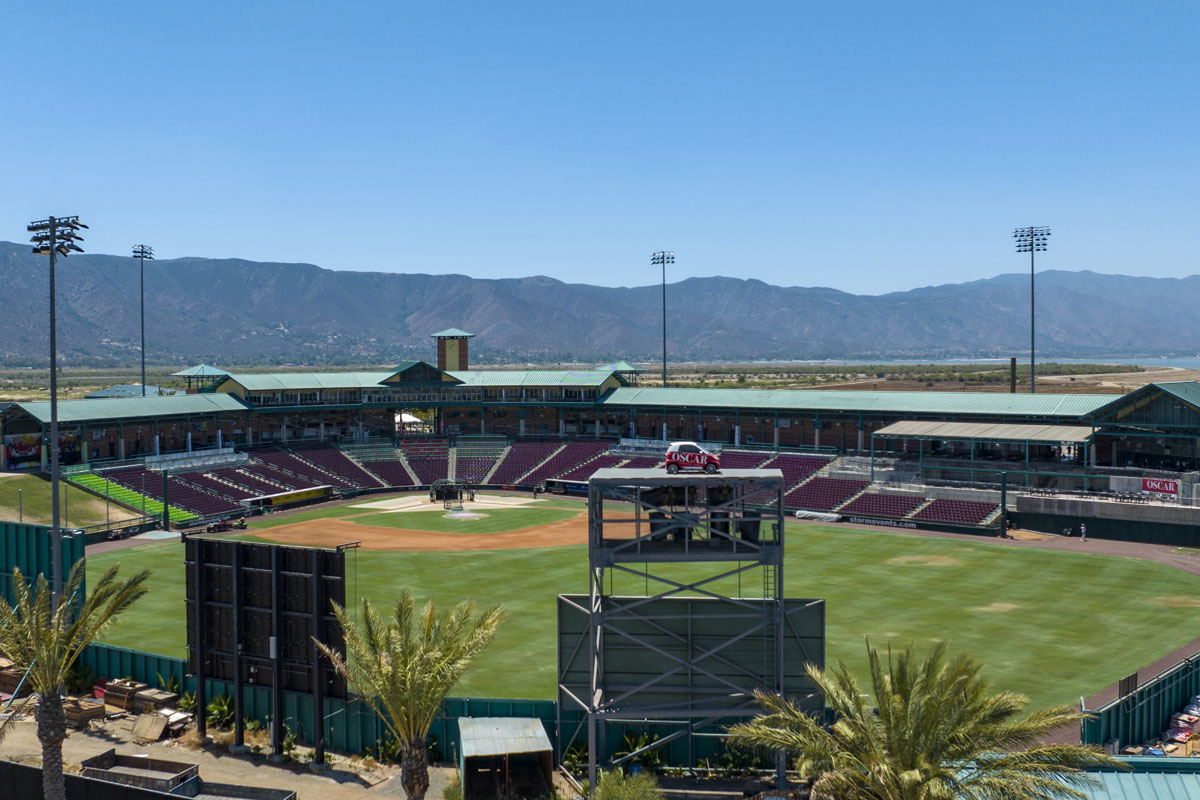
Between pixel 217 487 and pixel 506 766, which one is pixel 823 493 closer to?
pixel 217 487

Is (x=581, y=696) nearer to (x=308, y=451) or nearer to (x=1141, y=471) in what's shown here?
(x=1141, y=471)

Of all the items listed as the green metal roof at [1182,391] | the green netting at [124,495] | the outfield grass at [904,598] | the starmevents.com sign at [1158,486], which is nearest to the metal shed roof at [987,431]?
the starmevents.com sign at [1158,486]

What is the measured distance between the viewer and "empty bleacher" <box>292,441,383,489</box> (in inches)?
4173

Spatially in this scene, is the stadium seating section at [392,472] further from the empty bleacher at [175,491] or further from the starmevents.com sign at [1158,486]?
the starmevents.com sign at [1158,486]

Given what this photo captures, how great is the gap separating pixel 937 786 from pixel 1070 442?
7095 centimetres

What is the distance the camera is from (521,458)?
114750 millimetres

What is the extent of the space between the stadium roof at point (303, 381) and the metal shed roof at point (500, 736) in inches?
3454

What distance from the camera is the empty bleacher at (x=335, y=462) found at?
106000mm

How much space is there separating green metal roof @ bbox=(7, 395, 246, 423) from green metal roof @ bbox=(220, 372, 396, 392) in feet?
8.91

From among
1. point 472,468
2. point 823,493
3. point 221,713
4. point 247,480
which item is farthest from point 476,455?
point 221,713

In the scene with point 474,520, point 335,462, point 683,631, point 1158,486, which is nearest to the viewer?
point 683,631


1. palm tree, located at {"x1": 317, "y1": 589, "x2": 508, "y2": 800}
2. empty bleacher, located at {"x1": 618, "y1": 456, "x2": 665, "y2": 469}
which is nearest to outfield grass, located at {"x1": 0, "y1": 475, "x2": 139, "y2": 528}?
empty bleacher, located at {"x1": 618, "y1": 456, "x2": 665, "y2": 469}

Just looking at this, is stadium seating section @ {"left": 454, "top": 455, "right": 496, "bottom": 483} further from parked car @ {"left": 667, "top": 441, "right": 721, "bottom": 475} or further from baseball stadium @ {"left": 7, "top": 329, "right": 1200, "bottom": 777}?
parked car @ {"left": 667, "top": 441, "right": 721, "bottom": 475}

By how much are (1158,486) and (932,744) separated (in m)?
66.3
